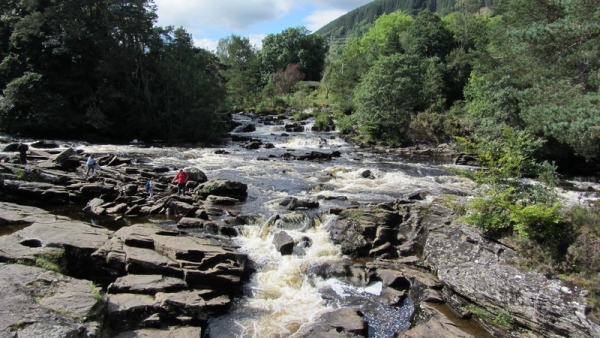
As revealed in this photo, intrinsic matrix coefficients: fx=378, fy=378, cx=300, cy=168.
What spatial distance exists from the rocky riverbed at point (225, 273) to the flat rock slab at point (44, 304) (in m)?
0.02

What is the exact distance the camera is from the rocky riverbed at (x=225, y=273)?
9.02 meters

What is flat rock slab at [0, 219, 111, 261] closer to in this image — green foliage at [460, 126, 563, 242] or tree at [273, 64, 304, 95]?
green foliage at [460, 126, 563, 242]

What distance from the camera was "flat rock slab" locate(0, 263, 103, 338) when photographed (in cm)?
713

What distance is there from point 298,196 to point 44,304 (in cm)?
1513

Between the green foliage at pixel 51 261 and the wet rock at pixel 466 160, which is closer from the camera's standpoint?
the green foliage at pixel 51 261

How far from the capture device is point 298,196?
72.5ft

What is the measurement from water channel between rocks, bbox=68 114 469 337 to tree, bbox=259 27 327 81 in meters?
62.3

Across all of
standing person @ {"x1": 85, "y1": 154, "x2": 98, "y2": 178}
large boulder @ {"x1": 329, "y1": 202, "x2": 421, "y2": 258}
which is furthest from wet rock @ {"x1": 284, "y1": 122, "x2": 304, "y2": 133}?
large boulder @ {"x1": 329, "y1": 202, "x2": 421, "y2": 258}

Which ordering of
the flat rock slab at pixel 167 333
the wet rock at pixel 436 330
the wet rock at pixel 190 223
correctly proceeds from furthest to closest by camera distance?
the wet rock at pixel 190 223 → the wet rock at pixel 436 330 → the flat rock slab at pixel 167 333

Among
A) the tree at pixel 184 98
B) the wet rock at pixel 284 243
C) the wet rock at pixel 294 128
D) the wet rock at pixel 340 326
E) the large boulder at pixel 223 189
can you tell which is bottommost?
the wet rock at pixel 340 326

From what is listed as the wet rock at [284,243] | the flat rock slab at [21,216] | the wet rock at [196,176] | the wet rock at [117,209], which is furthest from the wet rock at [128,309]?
the wet rock at [196,176]

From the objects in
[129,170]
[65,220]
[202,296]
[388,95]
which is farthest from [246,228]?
[388,95]

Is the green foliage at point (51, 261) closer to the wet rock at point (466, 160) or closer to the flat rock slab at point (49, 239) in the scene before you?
the flat rock slab at point (49, 239)

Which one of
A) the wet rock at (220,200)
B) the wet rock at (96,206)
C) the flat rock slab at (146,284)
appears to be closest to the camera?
the flat rock slab at (146,284)
